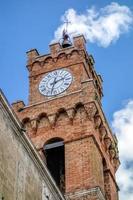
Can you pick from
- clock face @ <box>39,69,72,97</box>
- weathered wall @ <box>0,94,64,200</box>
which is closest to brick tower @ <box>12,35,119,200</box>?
clock face @ <box>39,69,72,97</box>

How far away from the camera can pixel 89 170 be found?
84.5ft

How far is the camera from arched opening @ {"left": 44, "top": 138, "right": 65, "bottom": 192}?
91.9ft

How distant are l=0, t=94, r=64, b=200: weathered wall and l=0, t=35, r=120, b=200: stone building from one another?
5.77 meters

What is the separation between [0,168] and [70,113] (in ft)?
39.1

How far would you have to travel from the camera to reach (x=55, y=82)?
30.0m

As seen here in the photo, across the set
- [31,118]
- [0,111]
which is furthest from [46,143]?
[0,111]

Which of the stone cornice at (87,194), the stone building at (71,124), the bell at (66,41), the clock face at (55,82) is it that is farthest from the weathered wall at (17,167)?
the bell at (66,41)

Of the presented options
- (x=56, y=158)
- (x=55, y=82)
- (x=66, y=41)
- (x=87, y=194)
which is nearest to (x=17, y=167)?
(x=87, y=194)

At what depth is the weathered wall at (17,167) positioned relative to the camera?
55.0ft

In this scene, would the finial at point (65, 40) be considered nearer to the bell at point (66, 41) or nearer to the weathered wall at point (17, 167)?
the bell at point (66, 41)

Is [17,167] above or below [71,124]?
below

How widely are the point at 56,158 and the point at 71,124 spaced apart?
263cm

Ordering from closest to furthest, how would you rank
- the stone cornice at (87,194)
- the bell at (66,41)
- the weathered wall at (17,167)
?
1. the weathered wall at (17,167)
2. the stone cornice at (87,194)
3. the bell at (66,41)

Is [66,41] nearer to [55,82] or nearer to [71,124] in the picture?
[55,82]
